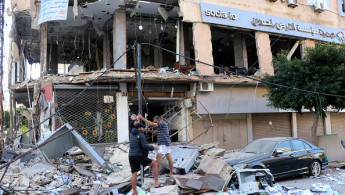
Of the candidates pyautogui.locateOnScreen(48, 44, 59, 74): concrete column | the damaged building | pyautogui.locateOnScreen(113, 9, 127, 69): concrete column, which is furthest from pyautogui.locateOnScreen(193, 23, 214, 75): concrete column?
pyautogui.locateOnScreen(48, 44, 59, 74): concrete column

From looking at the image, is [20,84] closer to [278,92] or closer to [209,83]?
[209,83]

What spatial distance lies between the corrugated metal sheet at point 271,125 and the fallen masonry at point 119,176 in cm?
670

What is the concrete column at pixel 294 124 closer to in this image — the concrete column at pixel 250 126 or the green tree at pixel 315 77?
the concrete column at pixel 250 126

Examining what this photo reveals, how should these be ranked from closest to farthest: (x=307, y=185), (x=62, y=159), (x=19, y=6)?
(x=307, y=185) → (x=62, y=159) → (x=19, y=6)

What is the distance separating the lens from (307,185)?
9.01 m

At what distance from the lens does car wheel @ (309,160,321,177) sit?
34.1ft

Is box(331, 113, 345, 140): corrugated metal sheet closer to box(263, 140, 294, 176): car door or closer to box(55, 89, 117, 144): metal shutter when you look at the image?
box(263, 140, 294, 176): car door

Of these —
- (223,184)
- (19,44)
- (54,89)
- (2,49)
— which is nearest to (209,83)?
(54,89)

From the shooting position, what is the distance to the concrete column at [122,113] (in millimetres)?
14477

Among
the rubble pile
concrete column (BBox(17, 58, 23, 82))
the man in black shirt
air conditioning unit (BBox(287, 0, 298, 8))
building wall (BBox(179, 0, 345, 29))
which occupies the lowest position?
the rubble pile

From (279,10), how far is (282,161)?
1201 centimetres

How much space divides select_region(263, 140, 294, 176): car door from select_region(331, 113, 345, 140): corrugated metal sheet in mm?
14190

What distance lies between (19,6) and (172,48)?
31.4ft

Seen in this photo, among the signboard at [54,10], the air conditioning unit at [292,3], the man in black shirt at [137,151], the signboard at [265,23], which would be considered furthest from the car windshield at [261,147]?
the air conditioning unit at [292,3]
